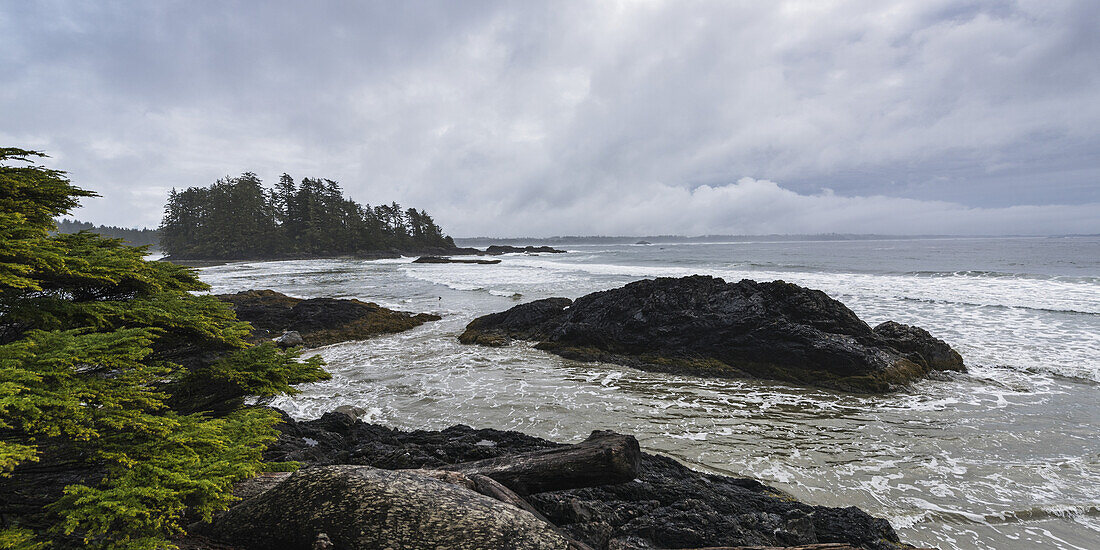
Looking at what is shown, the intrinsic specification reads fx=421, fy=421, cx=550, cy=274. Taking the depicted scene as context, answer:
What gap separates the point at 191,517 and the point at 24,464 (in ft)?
3.19

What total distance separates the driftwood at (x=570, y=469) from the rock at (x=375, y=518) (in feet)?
2.16

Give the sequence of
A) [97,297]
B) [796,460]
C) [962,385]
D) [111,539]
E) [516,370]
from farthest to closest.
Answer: [516,370] < [962,385] < [796,460] < [97,297] < [111,539]

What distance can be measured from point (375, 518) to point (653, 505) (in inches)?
104

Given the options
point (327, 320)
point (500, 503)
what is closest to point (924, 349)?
point (500, 503)

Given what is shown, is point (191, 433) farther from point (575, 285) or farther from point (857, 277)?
point (857, 277)

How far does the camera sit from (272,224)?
236 feet

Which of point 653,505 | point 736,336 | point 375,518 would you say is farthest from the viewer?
point 736,336

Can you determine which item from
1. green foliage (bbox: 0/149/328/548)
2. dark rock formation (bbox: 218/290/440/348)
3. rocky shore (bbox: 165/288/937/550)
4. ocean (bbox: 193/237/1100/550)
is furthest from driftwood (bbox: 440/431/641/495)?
dark rock formation (bbox: 218/290/440/348)

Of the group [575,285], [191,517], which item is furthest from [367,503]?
[575,285]

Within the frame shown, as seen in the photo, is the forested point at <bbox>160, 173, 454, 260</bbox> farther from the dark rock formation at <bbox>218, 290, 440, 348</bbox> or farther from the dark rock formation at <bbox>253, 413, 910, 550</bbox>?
the dark rock formation at <bbox>253, 413, 910, 550</bbox>

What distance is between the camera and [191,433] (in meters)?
2.62

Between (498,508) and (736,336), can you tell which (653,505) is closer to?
(498,508)

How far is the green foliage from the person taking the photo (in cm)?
215

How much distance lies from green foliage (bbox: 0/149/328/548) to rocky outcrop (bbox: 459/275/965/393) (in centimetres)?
899
